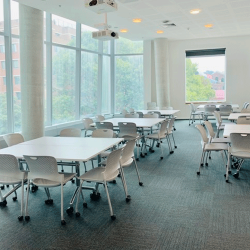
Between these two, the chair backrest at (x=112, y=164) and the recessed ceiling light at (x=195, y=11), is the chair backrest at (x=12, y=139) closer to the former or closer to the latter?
the chair backrest at (x=112, y=164)

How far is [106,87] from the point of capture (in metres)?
13.3

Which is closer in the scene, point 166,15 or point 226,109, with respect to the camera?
point 166,15

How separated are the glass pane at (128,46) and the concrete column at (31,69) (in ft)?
21.5

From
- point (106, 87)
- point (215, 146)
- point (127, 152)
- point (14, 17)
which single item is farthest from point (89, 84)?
point (127, 152)

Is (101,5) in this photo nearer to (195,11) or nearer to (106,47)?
(195,11)

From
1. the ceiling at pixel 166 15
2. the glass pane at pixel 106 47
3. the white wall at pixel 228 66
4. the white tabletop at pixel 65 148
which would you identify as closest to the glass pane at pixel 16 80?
the ceiling at pixel 166 15

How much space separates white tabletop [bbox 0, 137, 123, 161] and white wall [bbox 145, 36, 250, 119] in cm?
918

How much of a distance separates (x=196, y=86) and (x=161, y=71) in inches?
76.5

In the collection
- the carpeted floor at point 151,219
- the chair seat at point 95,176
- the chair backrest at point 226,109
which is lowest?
the carpeted floor at point 151,219

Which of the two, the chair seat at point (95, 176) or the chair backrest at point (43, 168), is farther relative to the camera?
the chair seat at point (95, 176)

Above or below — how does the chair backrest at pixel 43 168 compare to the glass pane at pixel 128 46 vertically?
below

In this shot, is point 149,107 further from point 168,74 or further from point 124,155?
point 124,155

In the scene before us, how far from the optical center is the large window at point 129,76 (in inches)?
528

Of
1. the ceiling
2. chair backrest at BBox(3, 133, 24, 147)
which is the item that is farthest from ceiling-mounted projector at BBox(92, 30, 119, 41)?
chair backrest at BBox(3, 133, 24, 147)
